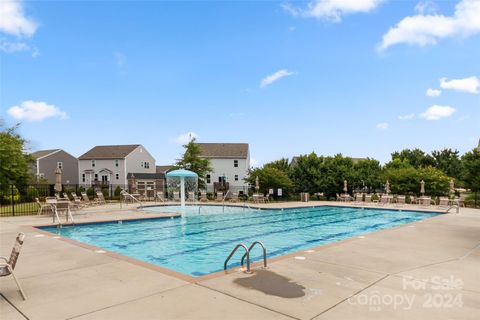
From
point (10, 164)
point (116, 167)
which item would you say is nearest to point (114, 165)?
point (116, 167)

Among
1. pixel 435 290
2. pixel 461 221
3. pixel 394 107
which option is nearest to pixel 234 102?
pixel 394 107

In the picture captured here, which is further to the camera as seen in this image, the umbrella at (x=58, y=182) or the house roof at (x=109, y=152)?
the house roof at (x=109, y=152)

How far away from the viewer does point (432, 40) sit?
48.5ft

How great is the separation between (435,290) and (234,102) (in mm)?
27993

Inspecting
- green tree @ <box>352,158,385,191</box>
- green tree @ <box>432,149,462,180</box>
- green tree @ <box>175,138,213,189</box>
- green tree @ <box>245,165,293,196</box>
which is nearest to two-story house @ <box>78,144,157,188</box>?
green tree @ <box>175,138,213,189</box>

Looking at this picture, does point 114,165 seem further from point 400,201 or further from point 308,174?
point 400,201

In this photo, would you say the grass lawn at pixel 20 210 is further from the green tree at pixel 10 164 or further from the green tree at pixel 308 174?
the green tree at pixel 308 174

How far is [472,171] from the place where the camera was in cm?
2805

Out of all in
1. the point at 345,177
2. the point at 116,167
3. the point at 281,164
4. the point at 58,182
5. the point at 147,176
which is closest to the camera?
the point at 58,182

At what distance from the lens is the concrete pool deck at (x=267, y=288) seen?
4.25 metres

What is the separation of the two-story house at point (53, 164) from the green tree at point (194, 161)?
1912 centimetres

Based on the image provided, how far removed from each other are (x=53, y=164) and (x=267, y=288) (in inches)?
2018

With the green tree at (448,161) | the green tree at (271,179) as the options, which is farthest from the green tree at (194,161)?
the green tree at (448,161)

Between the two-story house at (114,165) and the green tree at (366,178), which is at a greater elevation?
the two-story house at (114,165)
